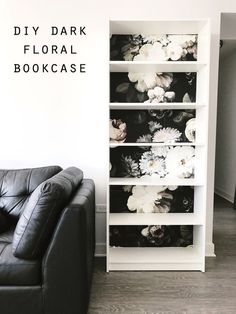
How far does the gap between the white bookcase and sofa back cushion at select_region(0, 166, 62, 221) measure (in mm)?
579

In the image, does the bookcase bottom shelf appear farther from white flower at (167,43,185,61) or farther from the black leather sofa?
white flower at (167,43,185,61)

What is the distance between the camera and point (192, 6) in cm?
261

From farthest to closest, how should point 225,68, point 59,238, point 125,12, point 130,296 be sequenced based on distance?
point 225,68, point 125,12, point 130,296, point 59,238

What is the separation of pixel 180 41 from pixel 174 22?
0.30m

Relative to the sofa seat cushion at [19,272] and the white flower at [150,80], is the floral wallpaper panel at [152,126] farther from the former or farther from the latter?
the sofa seat cushion at [19,272]

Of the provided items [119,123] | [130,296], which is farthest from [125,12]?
[130,296]

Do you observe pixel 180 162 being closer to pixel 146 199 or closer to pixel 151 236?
pixel 146 199

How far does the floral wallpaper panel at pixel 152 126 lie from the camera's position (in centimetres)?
268

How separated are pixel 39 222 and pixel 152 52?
6.02 ft

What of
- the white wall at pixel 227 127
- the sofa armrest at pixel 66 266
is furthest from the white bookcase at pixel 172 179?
the white wall at pixel 227 127

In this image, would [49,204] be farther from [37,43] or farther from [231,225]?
[231,225]

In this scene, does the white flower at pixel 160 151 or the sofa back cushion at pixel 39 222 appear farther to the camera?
the white flower at pixel 160 151

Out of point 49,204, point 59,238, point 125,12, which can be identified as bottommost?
point 59,238

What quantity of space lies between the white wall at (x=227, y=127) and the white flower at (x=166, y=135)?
290 cm
